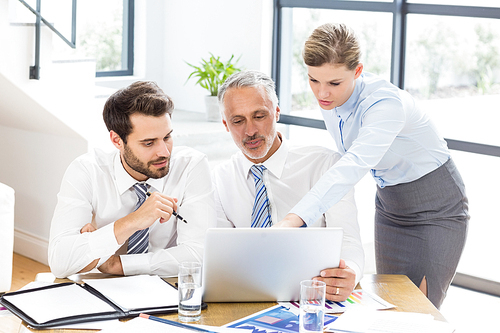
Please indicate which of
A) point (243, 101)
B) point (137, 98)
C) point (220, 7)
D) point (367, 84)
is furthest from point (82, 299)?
point (220, 7)

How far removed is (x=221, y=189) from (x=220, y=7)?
311 cm

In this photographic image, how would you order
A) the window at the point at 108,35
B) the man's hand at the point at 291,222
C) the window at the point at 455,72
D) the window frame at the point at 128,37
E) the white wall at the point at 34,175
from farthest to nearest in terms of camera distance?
the window frame at the point at 128,37, the window at the point at 108,35, the white wall at the point at 34,175, the window at the point at 455,72, the man's hand at the point at 291,222

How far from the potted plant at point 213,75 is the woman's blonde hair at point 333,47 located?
8.22 ft

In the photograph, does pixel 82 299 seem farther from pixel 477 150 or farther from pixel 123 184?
pixel 477 150

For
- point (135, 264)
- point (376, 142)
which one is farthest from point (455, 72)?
point (135, 264)

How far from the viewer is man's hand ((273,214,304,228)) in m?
1.75

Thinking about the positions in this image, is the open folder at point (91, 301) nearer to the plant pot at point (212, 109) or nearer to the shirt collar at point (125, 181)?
the shirt collar at point (125, 181)

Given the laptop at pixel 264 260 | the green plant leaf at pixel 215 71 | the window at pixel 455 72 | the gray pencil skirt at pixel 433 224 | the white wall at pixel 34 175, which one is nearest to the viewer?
the laptop at pixel 264 260

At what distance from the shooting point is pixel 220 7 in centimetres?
502

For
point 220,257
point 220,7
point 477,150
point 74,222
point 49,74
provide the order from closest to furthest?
point 220,257 < point 74,222 < point 49,74 < point 477,150 < point 220,7

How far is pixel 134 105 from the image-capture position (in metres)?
2.03

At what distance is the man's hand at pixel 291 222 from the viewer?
1753 millimetres

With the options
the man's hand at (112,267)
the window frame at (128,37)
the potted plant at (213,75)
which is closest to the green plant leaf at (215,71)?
the potted plant at (213,75)

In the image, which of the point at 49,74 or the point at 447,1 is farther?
the point at 447,1
